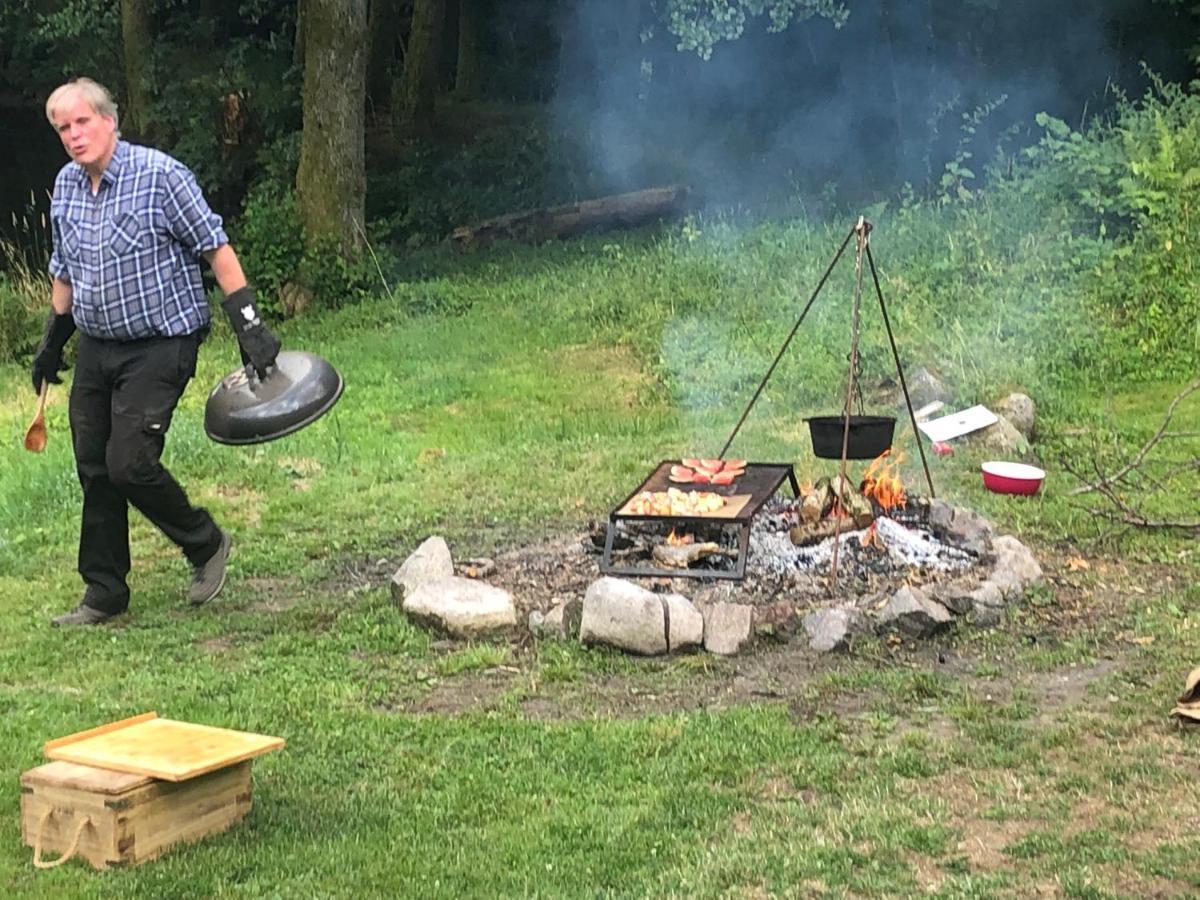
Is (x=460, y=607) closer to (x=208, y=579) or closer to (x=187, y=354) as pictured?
(x=208, y=579)

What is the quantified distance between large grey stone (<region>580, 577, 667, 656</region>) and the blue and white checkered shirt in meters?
1.86

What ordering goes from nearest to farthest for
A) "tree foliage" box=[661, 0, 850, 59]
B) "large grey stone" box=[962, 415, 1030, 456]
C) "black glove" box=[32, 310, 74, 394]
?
Result: "black glove" box=[32, 310, 74, 394] → "large grey stone" box=[962, 415, 1030, 456] → "tree foliage" box=[661, 0, 850, 59]

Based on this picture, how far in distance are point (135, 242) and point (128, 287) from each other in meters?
0.17

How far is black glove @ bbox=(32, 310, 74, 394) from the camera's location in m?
5.98

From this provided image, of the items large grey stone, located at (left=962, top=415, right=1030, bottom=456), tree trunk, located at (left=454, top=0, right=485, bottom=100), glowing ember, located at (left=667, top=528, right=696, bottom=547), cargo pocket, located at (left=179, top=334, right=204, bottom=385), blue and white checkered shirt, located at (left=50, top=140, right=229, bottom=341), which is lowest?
large grey stone, located at (left=962, top=415, right=1030, bottom=456)

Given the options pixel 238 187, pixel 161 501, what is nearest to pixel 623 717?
pixel 161 501

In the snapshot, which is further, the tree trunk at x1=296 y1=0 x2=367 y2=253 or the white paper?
the tree trunk at x1=296 y1=0 x2=367 y2=253

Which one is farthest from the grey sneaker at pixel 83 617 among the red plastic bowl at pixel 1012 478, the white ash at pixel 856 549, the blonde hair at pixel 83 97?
the red plastic bowl at pixel 1012 478

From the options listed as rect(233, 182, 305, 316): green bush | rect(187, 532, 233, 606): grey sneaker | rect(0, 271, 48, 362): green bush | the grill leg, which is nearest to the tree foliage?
rect(233, 182, 305, 316): green bush

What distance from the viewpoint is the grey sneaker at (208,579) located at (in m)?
6.35

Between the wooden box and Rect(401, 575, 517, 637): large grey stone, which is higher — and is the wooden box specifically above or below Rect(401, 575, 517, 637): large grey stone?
above

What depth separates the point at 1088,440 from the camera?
9.02 m

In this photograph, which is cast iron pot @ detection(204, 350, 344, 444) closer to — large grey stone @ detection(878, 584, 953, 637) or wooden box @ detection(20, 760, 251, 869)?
wooden box @ detection(20, 760, 251, 869)

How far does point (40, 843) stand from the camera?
3.87m
